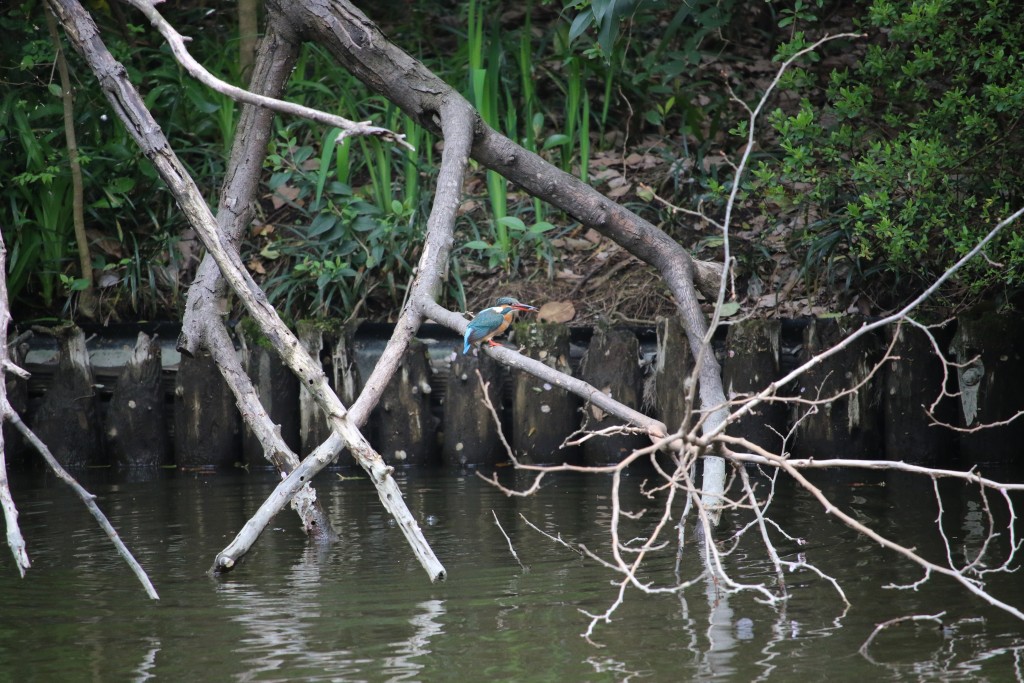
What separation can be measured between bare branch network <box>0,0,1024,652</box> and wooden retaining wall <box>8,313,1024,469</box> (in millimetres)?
492

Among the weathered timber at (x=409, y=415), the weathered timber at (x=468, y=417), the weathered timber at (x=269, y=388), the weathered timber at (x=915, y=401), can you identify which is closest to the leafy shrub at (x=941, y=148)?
the weathered timber at (x=915, y=401)

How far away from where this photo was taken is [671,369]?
20.7 ft

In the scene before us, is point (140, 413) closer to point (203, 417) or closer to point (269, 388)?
point (203, 417)

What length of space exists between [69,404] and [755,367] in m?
4.02

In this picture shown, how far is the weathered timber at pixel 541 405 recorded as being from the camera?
6.41 metres

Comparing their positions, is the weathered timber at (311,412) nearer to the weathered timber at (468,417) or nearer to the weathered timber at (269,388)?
the weathered timber at (269,388)

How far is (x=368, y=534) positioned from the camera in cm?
499

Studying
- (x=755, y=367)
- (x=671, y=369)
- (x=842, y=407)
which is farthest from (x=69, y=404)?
(x=842, y=407)

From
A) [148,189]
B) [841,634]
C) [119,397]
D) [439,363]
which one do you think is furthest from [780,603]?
[148,189]

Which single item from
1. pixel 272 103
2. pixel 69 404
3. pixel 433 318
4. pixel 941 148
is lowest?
pixel 69 404

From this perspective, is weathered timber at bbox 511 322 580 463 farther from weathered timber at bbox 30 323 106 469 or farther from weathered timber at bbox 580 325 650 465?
weathered timber at bbox 30 323 106 469

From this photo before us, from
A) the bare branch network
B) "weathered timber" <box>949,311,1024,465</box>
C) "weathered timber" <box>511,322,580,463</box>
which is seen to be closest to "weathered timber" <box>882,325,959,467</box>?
"weathered timber" <box>949,311,1024,465</box>

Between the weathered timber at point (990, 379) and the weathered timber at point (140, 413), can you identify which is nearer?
the weathered timber at point (990, 379)

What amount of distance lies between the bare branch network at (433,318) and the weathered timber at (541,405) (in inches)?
25.3
